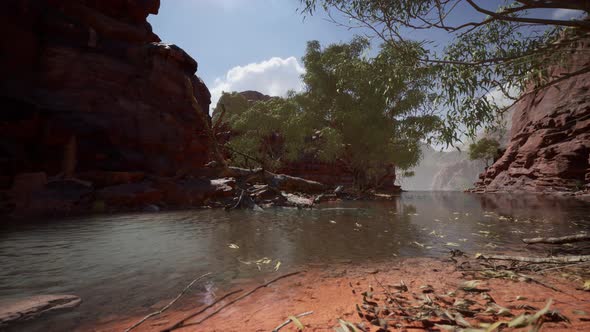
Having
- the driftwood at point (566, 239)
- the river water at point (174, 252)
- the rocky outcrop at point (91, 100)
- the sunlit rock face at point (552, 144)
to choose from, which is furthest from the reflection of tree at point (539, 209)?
the rocky outcrop at point (91, 100)

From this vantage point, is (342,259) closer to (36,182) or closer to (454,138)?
(454,138)

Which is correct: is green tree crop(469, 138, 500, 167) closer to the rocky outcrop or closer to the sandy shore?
the rocky outcrop

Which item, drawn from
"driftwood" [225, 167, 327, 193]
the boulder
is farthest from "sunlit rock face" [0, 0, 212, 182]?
the boulder

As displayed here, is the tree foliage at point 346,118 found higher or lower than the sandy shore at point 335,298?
higher

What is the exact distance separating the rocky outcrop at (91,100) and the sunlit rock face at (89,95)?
0.06m

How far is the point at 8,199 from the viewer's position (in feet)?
39.2

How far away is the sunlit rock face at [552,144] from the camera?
91.9 ft

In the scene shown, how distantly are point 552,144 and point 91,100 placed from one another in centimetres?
4703

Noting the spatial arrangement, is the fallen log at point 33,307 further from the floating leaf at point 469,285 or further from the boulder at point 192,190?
the boulder at point 192,190

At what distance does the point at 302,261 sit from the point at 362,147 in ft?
75.6

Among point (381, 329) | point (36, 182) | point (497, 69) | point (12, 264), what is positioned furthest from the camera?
point (36, 182)

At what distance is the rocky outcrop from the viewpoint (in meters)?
15.5

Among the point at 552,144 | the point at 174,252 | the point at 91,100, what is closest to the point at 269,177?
the point at 174,252

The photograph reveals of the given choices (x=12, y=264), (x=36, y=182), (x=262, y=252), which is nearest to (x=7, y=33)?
(x=36, y=182)
